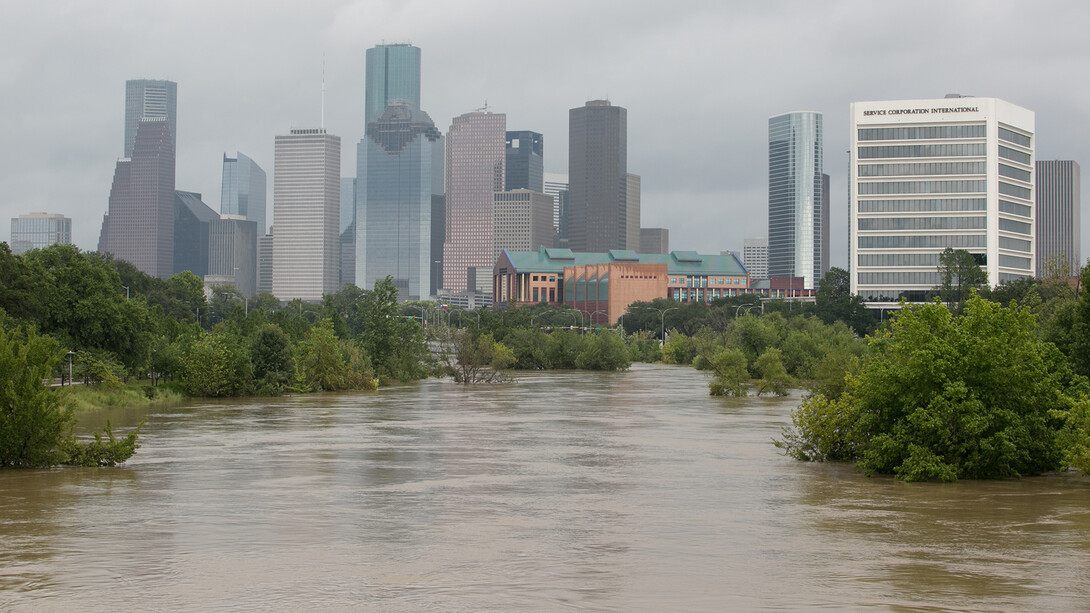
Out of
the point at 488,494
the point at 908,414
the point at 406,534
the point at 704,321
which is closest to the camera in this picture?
the point at 406,534

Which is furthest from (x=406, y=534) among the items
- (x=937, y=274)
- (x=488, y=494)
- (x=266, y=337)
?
(x=937, y=274)

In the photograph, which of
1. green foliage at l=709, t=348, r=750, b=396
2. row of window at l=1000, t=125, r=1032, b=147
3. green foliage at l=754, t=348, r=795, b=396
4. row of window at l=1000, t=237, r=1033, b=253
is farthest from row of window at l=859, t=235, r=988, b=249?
green foliage at l=754, t=348, r=795, b=396

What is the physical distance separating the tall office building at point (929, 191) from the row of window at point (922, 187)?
131mm

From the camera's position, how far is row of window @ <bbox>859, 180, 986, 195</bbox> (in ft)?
476

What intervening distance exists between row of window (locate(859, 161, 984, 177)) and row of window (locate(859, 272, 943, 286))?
13330 millimetres

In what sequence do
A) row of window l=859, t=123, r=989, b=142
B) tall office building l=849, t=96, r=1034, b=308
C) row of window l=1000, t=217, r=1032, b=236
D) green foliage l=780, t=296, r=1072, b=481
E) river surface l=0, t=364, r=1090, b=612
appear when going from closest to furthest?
river surface l=0, t=364, r=1090, b=612
green foliage l=780, t=296, r=1072, b=481
tall office building l=849, t=96, r=1034, b=308
row of window l=859, t=123, r=989, b=142
row of window l=1000, t=217, r=1032, b=236

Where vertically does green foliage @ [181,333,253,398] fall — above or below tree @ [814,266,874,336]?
below

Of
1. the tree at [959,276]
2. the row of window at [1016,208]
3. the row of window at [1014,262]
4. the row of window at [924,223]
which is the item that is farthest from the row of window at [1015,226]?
the tree at [959,276]

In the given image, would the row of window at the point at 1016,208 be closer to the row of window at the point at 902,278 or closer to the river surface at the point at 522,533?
the row of window at the point at 902,278

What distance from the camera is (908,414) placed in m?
23.8

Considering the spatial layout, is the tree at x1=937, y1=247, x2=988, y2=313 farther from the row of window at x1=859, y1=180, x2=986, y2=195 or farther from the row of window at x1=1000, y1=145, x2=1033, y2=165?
the row of window at x1=1000, y1=145, x2=1033, y2=165

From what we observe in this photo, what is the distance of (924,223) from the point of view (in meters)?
147

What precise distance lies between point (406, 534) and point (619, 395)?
4350 cm

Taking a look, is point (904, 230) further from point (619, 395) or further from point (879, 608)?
point (879, 608)
